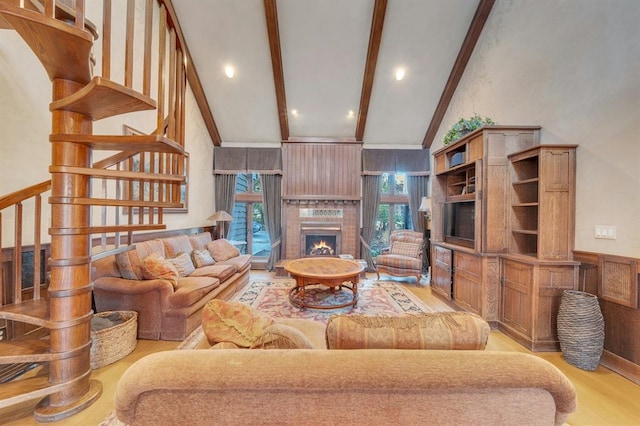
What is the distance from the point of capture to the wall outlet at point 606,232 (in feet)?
7.37

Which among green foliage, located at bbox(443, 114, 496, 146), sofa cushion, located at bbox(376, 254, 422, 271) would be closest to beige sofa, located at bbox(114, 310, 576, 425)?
green foliage, located at bbox(443, 114, 496, 146)

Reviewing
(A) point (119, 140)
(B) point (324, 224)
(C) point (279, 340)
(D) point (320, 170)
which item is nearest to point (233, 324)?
(C) point (279, 340)

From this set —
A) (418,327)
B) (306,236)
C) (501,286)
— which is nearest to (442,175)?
(501,286)

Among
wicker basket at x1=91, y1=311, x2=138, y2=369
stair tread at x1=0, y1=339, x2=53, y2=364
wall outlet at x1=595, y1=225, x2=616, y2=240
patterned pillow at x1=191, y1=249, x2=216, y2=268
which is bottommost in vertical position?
wicker basket at x1=91, y1=311, x2=138, y2=369

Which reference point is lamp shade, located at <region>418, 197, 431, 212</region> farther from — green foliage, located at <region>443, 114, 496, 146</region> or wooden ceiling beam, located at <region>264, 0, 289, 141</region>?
wooden ceiling beam, located at <region>264, 0, 289, 141</region>

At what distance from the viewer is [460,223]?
12.3 feet

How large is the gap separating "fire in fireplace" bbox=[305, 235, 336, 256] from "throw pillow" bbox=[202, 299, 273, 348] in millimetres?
4345

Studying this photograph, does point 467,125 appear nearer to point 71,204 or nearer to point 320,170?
point 320,170

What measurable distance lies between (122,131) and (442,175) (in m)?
4.62

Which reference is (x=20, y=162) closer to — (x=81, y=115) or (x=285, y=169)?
(x=81, y=115)

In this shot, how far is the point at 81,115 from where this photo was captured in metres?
1.72

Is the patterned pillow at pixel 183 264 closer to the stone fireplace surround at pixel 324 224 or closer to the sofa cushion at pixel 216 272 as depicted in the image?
the sofa cushion at pixel 216 272

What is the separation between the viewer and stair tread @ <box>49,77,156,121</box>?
4.78ft

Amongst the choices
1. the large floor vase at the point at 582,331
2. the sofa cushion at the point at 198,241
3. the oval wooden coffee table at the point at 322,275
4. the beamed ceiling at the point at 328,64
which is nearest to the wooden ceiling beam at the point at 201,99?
the beamed ceiling at the point at 328,64
